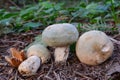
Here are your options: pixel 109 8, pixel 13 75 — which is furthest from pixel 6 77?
pixel 109 8

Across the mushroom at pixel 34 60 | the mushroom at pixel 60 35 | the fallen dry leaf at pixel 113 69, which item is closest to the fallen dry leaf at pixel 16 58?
the mushroom at pixel 34 60

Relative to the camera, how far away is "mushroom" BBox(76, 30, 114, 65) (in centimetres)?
144

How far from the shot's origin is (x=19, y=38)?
6.89ft

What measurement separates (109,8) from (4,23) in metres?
0.95

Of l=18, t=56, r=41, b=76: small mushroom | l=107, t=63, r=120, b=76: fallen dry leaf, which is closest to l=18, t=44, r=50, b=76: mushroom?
l=18, t=56, r=41, b=76: small mushroom

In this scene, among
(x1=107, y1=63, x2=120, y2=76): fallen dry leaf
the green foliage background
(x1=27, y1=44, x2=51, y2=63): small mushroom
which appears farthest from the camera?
the green foliage background

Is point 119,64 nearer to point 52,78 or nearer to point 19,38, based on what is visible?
point 52,78

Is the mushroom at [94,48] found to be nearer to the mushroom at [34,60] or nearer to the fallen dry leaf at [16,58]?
the mushroom at [34,60]

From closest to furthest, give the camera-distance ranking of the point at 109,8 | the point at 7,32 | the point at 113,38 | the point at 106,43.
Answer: the point at 106,43
the point at 113,38
the point at 7,32
the point at 109,8

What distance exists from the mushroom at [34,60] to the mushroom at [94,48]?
199 millimetres

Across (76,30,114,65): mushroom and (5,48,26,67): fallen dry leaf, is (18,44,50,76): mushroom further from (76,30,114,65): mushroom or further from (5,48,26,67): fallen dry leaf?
(76,30,114,65): mushroom

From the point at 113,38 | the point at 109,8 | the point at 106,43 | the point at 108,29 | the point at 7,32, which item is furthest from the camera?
the point at 109,8

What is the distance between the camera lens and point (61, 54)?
154 cm

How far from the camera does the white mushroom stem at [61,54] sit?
1536mm
